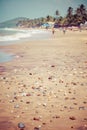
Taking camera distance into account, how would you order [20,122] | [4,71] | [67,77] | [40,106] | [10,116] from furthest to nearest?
[4,71], [67,77], [40,106], [10,116], [20,122]

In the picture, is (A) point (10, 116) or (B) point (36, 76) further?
(B) point (36, 76)

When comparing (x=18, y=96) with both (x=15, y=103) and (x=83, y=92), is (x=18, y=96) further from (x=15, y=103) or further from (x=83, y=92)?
(x=83, y=92)

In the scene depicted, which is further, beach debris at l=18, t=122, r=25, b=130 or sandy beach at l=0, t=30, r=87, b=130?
sandy beach at l=0, t=30, r=87, b=130

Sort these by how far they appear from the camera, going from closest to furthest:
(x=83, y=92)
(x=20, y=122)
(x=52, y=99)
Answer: (x=20, y=122) → (x=52, y=99) → (x=83, y=92)

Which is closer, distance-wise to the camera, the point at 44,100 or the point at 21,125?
the point at 21,125

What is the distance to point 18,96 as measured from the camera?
793cm

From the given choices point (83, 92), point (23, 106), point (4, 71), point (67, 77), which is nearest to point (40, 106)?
point (23, 106)

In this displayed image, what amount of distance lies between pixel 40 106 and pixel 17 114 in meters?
0.84

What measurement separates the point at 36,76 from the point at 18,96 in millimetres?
3223

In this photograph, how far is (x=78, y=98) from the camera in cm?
762

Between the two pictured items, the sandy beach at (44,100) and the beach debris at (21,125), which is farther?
the sandy beach at (44,100)

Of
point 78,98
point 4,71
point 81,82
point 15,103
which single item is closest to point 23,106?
point 15,103

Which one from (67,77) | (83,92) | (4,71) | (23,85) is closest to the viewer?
(83,92)

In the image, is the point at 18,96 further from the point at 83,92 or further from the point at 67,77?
the point at 67,77
